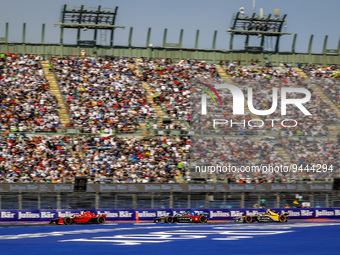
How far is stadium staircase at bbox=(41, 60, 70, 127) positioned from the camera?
159 ft

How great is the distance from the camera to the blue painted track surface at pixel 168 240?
2359 centimetres

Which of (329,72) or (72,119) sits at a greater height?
(329,72)

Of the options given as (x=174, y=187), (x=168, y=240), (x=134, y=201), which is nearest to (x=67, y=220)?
(x=134, y=201)

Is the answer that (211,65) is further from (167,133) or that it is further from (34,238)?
(34,238)

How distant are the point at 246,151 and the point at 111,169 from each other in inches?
420

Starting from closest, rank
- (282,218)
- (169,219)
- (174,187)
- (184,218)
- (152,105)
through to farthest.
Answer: (184,218), (169,219), (282,218), (174,187), (152,105)

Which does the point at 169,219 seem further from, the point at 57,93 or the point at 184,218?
the point at 57,93

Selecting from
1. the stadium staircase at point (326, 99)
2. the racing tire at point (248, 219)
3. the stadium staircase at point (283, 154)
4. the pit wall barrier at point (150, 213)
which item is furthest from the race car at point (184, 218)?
the stadium staircase at point (326, 99)

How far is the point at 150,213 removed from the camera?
4075cm

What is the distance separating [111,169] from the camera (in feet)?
142

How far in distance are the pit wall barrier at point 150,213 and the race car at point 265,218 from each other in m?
1.72

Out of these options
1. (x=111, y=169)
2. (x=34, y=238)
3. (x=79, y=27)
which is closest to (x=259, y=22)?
(x=79, y=27)

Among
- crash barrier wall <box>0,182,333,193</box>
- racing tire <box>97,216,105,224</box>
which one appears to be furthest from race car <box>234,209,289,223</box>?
racing tire <box>97,216,105,224</box>

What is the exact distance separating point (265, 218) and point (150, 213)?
7.54 metres
